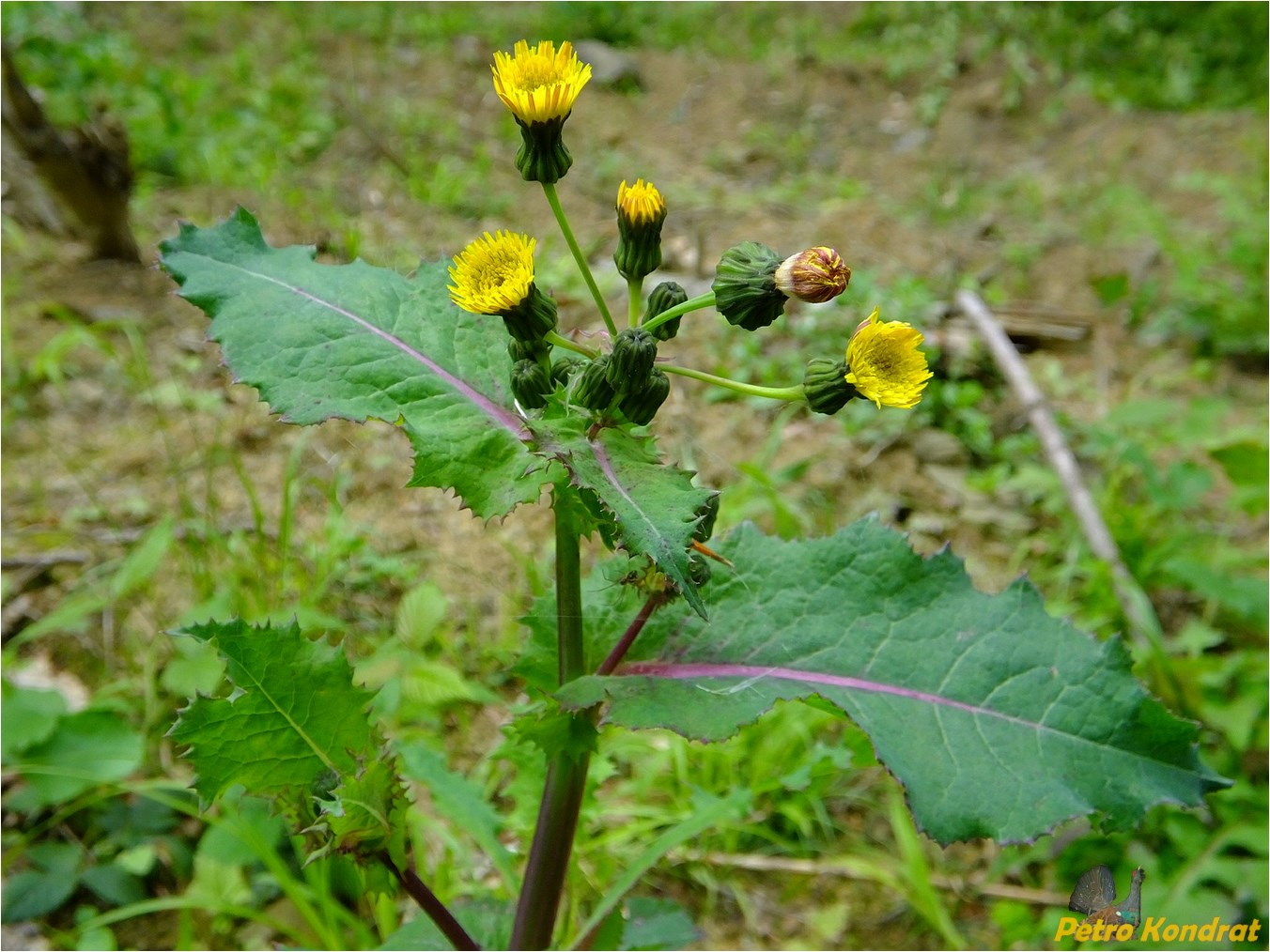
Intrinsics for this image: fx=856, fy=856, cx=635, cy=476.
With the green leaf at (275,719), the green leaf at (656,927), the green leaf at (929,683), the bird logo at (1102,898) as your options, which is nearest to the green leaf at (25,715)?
the green leaf at (275,719)

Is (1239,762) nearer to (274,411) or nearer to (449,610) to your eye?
(449,610)

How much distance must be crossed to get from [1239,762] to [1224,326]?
262 centimetres

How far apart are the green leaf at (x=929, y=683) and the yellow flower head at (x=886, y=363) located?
1.18 feet

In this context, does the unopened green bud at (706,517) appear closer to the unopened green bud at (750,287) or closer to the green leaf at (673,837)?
the unopened green bud at (750,287)

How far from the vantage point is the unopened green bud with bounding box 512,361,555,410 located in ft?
3.89

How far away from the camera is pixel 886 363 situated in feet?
3.73

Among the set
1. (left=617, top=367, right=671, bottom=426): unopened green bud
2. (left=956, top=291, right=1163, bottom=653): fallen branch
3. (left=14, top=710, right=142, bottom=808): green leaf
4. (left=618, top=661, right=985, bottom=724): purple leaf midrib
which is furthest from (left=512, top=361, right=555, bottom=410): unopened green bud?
(left=956, top=291, right=1163, bottom=653): fallen branch

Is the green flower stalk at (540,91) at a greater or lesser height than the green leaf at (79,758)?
greater

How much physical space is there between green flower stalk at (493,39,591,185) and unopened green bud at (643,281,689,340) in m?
0.21

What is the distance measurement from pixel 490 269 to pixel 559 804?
844 millimetres

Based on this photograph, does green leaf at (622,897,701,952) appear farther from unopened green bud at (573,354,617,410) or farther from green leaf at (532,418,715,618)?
unopened green bud at (573,354,617,410)

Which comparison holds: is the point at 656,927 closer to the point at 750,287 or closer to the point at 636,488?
the point at 636,488

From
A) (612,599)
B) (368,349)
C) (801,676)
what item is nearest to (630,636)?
(612,599)

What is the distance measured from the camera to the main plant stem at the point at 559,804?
1267 mm
